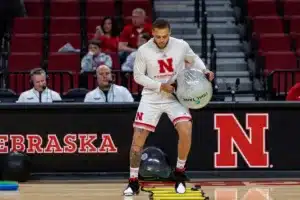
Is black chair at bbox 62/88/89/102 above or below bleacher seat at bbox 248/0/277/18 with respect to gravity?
below

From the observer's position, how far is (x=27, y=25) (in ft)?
53.1

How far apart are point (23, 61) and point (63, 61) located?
29.4 inches

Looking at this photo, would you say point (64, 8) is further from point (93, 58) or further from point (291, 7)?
point (291, 7)

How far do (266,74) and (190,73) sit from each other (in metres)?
4.92

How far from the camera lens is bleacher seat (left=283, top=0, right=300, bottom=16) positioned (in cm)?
1680

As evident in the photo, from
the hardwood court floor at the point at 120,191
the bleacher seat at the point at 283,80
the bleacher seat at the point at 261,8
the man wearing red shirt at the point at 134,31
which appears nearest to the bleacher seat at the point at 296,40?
the bleacher seat at the point at 261,8

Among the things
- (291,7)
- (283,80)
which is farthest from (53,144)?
(291,7)

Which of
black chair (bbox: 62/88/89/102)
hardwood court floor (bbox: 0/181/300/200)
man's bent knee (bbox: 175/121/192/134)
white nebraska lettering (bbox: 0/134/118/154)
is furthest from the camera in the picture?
black chair (bbox: 62/88/89/102)

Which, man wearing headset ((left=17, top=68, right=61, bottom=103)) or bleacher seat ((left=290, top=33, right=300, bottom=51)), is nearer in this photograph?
man wearing headset ((left=17, top=68, right=61, bottom=103))

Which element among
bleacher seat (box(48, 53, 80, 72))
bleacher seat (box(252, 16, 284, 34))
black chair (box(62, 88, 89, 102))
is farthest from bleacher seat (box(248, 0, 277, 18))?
black chair (box(62, 88, 89, 102))

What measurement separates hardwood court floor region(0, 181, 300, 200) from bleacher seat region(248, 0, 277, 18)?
6.32 m

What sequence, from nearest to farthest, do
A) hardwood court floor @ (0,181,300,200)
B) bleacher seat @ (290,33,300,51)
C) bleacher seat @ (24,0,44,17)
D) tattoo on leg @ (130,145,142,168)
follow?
hardwood court floor @ (0,181,300,200)
tattoo on leg @ (130,145,142,168)
bleacher seat @ (290,33,300,51)
bleacher seat @ (24,0,44,17)

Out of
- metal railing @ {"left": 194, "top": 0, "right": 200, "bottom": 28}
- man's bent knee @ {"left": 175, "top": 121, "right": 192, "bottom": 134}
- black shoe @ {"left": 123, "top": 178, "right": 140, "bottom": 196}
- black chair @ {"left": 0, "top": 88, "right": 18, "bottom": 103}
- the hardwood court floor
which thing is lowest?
the hardwood court floor

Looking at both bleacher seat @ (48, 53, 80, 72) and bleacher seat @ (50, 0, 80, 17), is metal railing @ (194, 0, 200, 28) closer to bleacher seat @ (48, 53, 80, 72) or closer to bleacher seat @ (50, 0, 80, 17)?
bleacher seat @ (50, 0, 80, 17)
